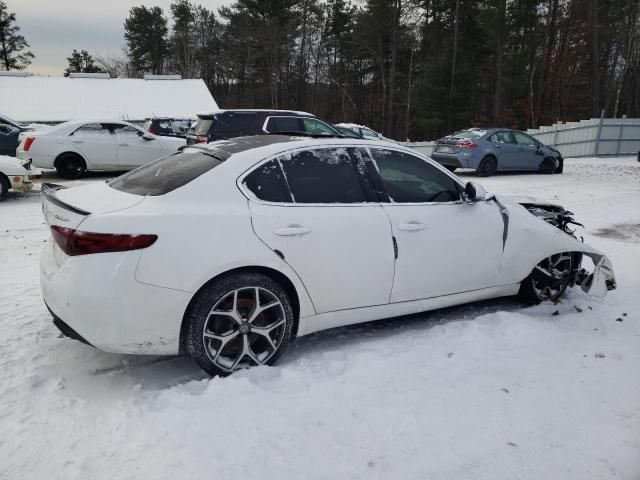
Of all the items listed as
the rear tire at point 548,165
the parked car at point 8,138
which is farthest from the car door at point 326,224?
the parked car at point 8,138

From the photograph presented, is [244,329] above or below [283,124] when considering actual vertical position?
below

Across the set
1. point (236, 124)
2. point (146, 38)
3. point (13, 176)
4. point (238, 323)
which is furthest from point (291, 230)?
point (146, 38)

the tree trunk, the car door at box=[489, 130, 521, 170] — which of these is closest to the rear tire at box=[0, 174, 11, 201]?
the car door at box=[489, 130, 521, 170]

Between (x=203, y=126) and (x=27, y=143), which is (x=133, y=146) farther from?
(x=203, y=126)

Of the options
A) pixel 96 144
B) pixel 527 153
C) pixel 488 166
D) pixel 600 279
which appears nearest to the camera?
pixel 600 279

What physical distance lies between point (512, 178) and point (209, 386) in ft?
44.1

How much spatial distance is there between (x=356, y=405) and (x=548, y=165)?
15.1m

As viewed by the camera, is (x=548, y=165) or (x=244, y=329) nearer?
(x=244, y=329)

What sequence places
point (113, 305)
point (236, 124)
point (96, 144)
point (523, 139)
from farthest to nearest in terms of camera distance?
point (523, 139)
point (96, 144)
point (236, 124)
point (113, 305)

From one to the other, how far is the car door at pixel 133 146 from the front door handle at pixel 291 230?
10889 millimetres

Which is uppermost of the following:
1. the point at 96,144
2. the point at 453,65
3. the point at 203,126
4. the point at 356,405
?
the point at 453,65

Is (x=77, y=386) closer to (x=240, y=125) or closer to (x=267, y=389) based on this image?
(x=267, y=389)

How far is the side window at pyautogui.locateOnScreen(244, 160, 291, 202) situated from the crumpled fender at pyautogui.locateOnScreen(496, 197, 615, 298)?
198 centimetres

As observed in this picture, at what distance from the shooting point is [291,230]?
316 cm
